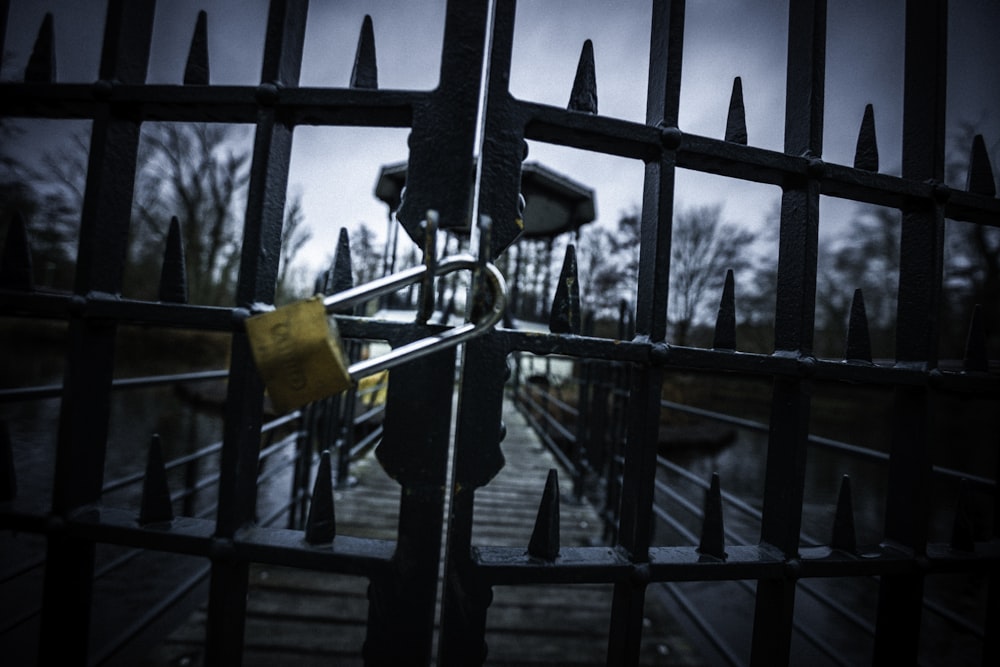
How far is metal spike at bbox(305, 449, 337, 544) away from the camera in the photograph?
864 mm

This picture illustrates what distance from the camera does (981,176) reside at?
1.18 meters

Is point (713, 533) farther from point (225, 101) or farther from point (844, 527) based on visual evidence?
point (225, 101)

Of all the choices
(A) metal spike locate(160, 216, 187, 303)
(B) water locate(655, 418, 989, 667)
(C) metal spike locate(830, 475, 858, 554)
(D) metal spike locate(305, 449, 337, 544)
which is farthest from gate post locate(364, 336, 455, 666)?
(C) metal spike locate(830, 475, 858, 554)

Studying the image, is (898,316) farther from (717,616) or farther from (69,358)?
(717,616)

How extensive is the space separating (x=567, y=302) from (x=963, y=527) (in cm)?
127

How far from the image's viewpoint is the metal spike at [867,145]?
107 cm

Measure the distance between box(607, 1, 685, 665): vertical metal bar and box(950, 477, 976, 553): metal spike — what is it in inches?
36.0

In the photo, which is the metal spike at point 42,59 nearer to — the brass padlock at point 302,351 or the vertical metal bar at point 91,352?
the vertical metal bar at point 91,352

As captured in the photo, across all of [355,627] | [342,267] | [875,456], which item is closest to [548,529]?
[342,267]

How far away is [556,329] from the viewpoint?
36.9 inches

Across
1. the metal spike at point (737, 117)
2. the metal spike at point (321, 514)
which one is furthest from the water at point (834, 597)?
the metal spike at point (321, 514)

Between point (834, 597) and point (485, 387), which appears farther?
point (834, 597)

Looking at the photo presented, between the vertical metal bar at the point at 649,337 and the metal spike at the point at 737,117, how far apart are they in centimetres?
17

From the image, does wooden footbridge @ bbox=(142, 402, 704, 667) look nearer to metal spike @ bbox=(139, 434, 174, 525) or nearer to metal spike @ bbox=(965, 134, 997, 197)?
metal spike @ bbox=(139, 434, 174, 525)
